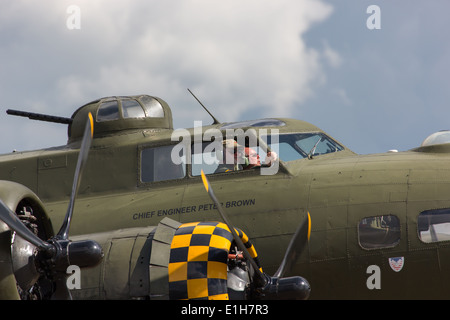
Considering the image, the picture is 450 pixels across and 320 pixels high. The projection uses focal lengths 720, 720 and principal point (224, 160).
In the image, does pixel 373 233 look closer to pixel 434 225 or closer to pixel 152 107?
pixel 434 225

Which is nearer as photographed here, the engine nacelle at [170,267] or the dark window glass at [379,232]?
the engine nacelle at [170,267]

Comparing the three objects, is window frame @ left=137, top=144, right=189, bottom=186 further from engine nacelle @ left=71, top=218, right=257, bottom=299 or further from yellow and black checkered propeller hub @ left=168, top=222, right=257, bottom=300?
yellow and black checkered propeller hub @ left=168, top=222, right=257, bottom=300

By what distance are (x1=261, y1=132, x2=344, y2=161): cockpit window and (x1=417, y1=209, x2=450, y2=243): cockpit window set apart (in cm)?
325

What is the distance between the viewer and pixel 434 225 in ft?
40.8

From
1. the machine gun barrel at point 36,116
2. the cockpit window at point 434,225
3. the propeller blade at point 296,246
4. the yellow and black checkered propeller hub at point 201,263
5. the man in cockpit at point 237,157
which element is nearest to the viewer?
the yellow and black checkered propeller hub at point 201,263

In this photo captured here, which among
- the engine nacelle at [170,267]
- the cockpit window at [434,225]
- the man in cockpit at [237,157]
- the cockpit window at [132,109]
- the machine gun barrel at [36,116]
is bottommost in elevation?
the engine nacelle at [170,267]

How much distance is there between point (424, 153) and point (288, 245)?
3.53 meters

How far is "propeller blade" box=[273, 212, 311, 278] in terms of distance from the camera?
1190cm

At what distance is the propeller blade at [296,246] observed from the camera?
39.0 feet

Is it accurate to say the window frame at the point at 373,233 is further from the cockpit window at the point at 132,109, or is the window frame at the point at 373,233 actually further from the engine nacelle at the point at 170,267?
the cockpit window at the point at 132,109

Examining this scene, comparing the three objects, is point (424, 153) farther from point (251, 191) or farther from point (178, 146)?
point (178, 146)

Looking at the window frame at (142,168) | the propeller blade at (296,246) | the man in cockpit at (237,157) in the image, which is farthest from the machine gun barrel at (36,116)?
the propeller blade at (296,246)

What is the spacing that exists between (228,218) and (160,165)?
2496 millimetres

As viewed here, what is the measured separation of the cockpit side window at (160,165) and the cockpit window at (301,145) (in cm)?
192
